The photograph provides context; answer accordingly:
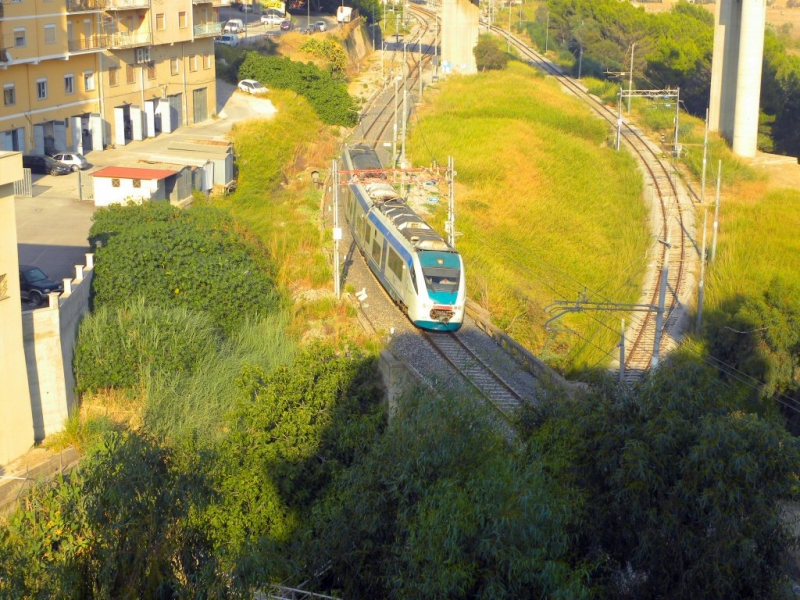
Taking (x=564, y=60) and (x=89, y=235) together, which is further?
(x=564, y=60)

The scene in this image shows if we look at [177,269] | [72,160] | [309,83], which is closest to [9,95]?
[72,160]

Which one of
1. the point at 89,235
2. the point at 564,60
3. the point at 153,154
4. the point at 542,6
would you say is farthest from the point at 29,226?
the point at 542,6

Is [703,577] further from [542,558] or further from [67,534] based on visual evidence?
[67,534]

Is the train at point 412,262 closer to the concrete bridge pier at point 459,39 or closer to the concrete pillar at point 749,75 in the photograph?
the concrete pillar at point 749,75

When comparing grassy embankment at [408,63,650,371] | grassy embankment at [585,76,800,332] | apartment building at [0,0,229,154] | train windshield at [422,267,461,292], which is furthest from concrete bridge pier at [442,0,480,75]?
train windshield at [422,267,461,292]

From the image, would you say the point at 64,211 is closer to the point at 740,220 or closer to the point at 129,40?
the point at 129,40

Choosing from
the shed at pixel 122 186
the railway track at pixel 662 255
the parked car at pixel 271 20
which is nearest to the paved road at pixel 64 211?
the shed at pixel 122 186
